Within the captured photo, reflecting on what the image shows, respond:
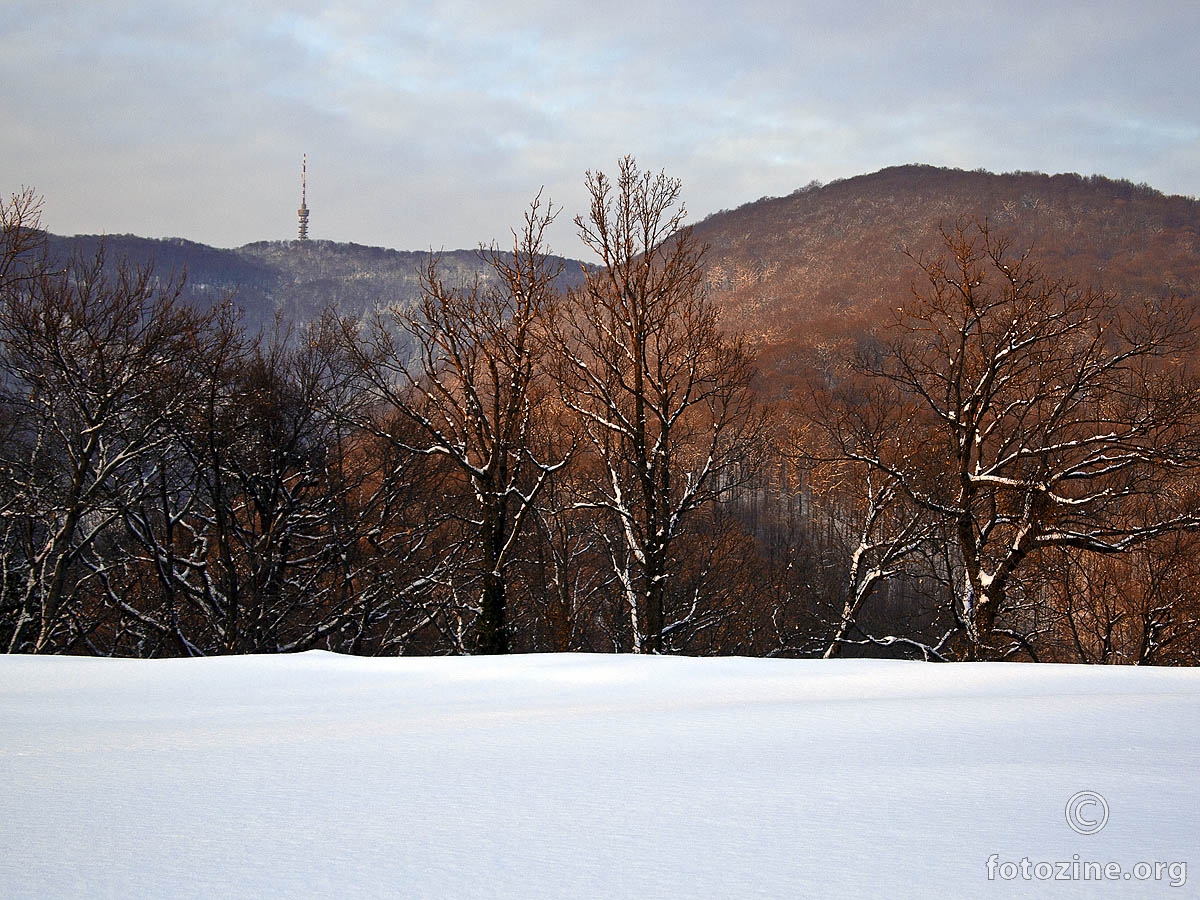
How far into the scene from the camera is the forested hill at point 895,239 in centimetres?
8112

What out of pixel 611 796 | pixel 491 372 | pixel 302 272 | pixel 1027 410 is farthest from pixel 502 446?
pixel 302 272

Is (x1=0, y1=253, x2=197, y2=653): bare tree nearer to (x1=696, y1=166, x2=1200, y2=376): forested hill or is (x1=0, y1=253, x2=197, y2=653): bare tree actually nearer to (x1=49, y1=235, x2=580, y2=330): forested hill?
(x1=49, y1=235, x2=580, y2=330): forested hill

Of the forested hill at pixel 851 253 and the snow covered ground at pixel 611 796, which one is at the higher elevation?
the forested hill at pixel 851 253

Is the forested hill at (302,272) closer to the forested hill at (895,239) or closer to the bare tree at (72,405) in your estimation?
the forested hill at (895,239)

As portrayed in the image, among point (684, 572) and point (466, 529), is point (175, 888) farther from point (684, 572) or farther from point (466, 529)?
point (684, 572)

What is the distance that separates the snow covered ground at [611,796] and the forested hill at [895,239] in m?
72.2

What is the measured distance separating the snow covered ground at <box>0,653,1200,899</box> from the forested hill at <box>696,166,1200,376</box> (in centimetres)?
7220

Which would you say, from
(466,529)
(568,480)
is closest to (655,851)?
(466,529)

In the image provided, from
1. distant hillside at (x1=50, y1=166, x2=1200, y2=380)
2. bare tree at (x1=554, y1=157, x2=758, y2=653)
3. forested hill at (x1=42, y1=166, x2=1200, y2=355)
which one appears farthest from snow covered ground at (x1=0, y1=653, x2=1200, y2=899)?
forested hill at (x1=42, y1=166, x2=1200, y2=355)

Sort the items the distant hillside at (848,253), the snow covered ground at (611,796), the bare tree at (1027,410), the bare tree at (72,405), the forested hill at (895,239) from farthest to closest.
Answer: the forested hill at (895,239) < the distant hillside at (848,253) < the bare tree at (72,405) < the bare tree at (1027,410) < the snow covered ground at (611,796)

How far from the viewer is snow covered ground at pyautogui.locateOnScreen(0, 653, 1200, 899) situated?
63.8 inches

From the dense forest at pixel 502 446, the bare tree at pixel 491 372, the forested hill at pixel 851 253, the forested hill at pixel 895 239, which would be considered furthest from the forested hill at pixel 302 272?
the bare tree at pixel 491 372

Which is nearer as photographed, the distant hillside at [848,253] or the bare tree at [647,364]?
the bare tree at [647,364]

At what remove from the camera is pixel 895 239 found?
10650 centimetres
